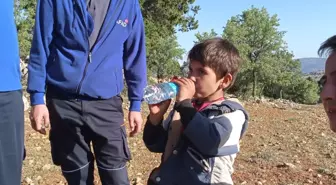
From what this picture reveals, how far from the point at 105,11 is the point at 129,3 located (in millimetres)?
200

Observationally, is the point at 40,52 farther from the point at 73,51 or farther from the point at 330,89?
the point at 330,89

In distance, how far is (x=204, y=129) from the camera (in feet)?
7.22

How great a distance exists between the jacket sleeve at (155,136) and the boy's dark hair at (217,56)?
0.40 metres

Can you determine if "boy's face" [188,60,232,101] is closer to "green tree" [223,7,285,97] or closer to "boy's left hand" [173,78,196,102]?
"boy's left hand" [173,78,196,102]

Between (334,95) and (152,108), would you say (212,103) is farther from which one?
(334,95)

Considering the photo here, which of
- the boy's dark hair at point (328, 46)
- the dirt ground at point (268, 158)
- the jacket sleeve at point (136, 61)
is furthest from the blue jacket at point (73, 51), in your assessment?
the dirt ground at point (268, 158)

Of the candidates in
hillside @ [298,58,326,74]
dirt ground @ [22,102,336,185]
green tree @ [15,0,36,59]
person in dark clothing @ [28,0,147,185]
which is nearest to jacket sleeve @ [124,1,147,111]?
person in dark clothing @ [28,0,147,185]

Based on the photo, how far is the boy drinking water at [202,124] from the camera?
2225 millimetres

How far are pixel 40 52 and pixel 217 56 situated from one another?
3.39 ft

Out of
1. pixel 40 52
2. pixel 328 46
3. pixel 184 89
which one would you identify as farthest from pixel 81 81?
pixel 328 46

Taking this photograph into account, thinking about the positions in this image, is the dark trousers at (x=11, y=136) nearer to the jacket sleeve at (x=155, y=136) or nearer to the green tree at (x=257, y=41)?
the jacket sleeve at (x=155, y=136)

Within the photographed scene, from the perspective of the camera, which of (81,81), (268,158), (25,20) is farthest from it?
(25,20)

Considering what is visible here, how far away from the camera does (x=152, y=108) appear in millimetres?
2340

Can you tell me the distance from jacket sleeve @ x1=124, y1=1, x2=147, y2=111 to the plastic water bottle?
677 mm
